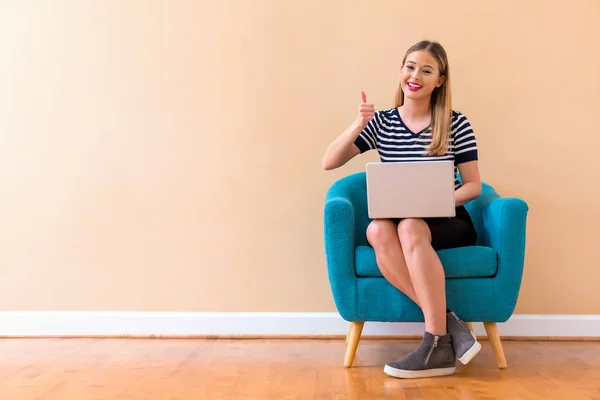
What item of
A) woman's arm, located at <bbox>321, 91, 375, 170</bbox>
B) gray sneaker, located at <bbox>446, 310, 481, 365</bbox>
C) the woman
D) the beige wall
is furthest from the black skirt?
the beige wall

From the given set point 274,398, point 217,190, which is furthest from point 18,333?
point 274,398

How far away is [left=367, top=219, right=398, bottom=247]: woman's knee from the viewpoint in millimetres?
2279

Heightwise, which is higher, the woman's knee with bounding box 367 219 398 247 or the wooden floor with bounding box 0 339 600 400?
the woman's knee with bounding box 367 219 398 247

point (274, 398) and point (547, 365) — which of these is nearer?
point (274, 398)

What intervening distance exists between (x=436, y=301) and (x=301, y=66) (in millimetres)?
1227

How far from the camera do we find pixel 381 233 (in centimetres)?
229

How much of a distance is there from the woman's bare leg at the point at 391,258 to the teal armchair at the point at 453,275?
31 millimetres

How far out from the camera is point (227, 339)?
2.89 metres

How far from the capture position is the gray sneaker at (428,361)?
2184mm

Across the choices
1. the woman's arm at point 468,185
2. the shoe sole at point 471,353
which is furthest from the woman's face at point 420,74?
the shoe sole at point 471,353

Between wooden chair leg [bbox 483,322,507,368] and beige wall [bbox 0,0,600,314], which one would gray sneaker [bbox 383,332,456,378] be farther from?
beige wall [bbox 0,0,600,314]

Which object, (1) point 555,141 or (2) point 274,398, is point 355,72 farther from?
(2) point 274,398

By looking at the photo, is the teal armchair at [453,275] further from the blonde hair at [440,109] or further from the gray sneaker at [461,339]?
the blonde hair at [440,109]

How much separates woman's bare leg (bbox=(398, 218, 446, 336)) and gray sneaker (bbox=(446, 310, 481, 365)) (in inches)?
1.4
